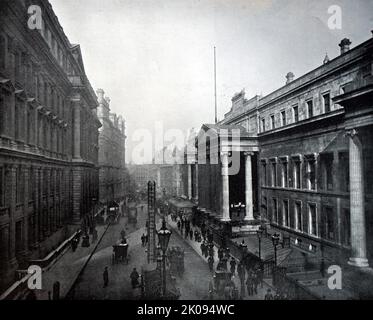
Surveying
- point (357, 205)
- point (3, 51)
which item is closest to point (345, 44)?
point (357, 205)

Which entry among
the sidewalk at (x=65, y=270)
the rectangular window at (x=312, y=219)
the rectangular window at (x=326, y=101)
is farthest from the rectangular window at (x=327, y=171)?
the sidewalk at (x=65, y=270)

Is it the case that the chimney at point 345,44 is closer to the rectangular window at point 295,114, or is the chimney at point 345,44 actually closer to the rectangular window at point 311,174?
the rectangular window at point 295,114

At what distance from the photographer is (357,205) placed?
14750mm

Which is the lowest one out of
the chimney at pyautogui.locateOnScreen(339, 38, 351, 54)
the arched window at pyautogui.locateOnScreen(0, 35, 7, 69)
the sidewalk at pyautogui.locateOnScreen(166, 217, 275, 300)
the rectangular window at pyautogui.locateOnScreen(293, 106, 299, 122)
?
the sidewalk at pyautogui.locateOnScreen(166, 217, 275, 300)

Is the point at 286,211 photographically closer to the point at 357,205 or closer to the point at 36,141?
the point at 357,205

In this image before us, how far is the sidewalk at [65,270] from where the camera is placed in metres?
14.2

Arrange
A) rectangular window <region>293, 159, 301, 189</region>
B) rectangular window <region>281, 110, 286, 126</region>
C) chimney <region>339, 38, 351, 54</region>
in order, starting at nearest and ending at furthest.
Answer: chimney <region>339, 38, 351, 54</region>
rectangular window <region>293, 159, 301, 189</region>
rectangular window <region>281, 110, 286, 126</region>

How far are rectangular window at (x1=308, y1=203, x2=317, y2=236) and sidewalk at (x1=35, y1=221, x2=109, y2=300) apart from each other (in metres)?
15.3

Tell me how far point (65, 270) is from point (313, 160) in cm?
1721

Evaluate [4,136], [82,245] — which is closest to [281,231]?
[82,245]

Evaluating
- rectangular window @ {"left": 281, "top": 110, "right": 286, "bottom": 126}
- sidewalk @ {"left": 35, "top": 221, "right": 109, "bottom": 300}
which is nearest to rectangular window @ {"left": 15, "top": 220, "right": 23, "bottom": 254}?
sidewalk @ {"left": 35, "top": 221, "right": 109, "bottom": 300}

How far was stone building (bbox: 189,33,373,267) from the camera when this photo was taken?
14930mm

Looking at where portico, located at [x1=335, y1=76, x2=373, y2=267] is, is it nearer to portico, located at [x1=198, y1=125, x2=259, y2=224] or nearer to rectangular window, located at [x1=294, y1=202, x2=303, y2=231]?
rectangular window, located at [x1=294, y1=202, x2=303, y2=231]

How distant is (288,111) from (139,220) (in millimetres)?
23245
